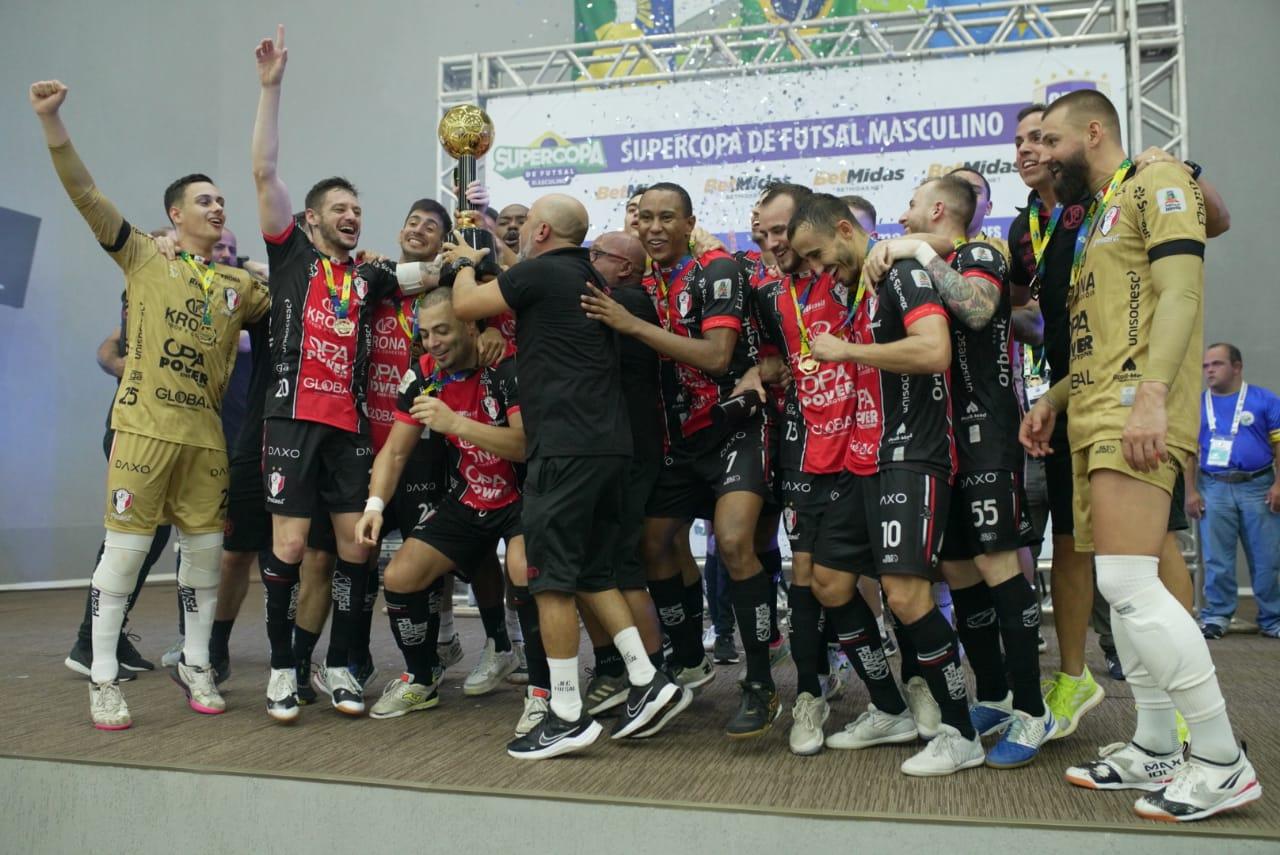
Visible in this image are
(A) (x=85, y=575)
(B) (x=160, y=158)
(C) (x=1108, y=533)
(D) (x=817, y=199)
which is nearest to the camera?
(C) (x=1108, y=533)

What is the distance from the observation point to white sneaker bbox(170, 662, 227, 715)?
386 centimetres

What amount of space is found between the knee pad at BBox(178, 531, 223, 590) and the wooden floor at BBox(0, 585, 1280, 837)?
19.0 inches

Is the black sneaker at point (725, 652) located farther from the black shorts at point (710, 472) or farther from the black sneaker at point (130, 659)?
the black sneaker at point (130, 659)

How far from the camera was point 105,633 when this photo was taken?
12.0ft

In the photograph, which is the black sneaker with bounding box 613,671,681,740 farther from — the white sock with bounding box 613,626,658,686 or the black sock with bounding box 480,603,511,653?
the black sock with bounding box 480,603,511,653

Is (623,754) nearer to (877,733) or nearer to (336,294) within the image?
(877,733)

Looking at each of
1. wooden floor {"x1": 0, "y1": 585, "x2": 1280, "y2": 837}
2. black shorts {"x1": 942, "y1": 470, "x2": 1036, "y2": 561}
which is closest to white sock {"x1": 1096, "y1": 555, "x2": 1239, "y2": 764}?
wooden floor {"x1": 0, "y1": 585, "x2": 1280, "y2": 837}

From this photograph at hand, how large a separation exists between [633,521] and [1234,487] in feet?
16.0

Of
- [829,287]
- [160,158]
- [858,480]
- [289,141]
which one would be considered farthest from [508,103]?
[858,480]

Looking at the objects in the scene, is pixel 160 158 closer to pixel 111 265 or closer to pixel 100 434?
pixel 111 265

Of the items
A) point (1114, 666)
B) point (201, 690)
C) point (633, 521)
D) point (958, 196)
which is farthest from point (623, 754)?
point (1114, 666)

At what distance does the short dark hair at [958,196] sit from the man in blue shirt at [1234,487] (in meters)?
3.91

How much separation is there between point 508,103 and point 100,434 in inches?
194

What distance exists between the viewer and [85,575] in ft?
30.2
